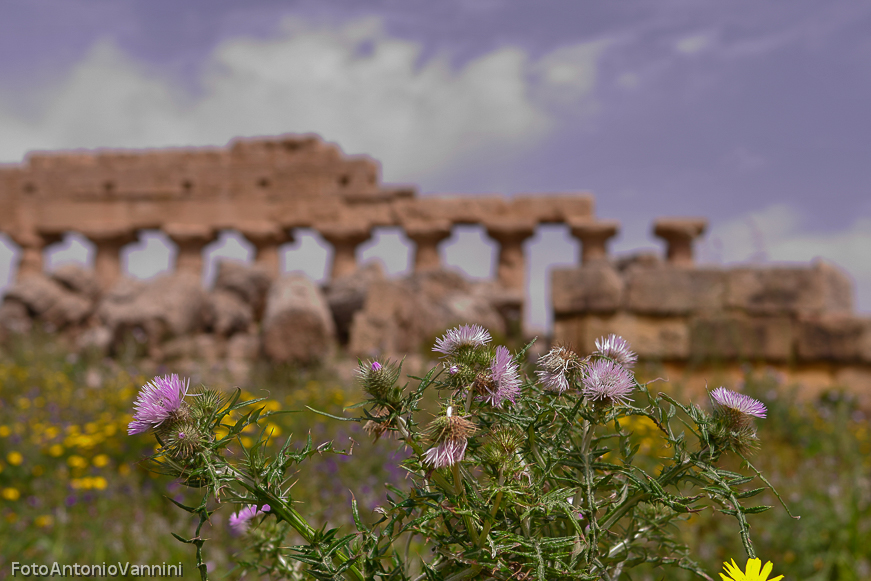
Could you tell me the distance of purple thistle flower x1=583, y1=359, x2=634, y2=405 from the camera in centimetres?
99

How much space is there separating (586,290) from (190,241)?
1314 centimetres

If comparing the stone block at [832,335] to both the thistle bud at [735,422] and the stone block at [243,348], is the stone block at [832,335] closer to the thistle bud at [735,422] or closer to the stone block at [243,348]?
the stone block at [243,348]

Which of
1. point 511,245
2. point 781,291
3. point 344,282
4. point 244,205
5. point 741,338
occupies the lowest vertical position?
point 741,338

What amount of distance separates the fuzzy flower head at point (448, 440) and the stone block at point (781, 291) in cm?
734

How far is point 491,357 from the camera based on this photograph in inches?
40.3

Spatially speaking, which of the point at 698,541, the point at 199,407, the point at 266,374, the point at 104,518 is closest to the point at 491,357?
the point at 199,407

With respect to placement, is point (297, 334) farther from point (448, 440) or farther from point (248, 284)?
point (448, 440)

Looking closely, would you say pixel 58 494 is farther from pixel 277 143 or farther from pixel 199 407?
pixel 277 143

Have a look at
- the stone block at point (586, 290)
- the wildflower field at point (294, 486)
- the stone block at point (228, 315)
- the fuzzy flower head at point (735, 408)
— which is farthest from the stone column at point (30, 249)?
the fuzzy flower head at point (735, 408)

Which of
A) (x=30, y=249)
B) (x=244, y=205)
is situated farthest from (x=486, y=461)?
→ (x=30, y=249)

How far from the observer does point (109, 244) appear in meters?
18.6

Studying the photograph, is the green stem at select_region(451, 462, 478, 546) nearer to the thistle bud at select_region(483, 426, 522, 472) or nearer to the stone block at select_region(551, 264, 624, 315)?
the thistle bud at select_region(483, 426, 522, 472)

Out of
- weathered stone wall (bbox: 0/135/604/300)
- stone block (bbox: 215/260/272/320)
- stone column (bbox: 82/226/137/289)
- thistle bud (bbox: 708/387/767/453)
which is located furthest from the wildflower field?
stone column (bbox: 82/226/137/289)

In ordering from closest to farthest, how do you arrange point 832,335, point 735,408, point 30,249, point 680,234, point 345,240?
point 735,408 → point 832,335 → point 680,234 → point 345,240 → point 30,249
